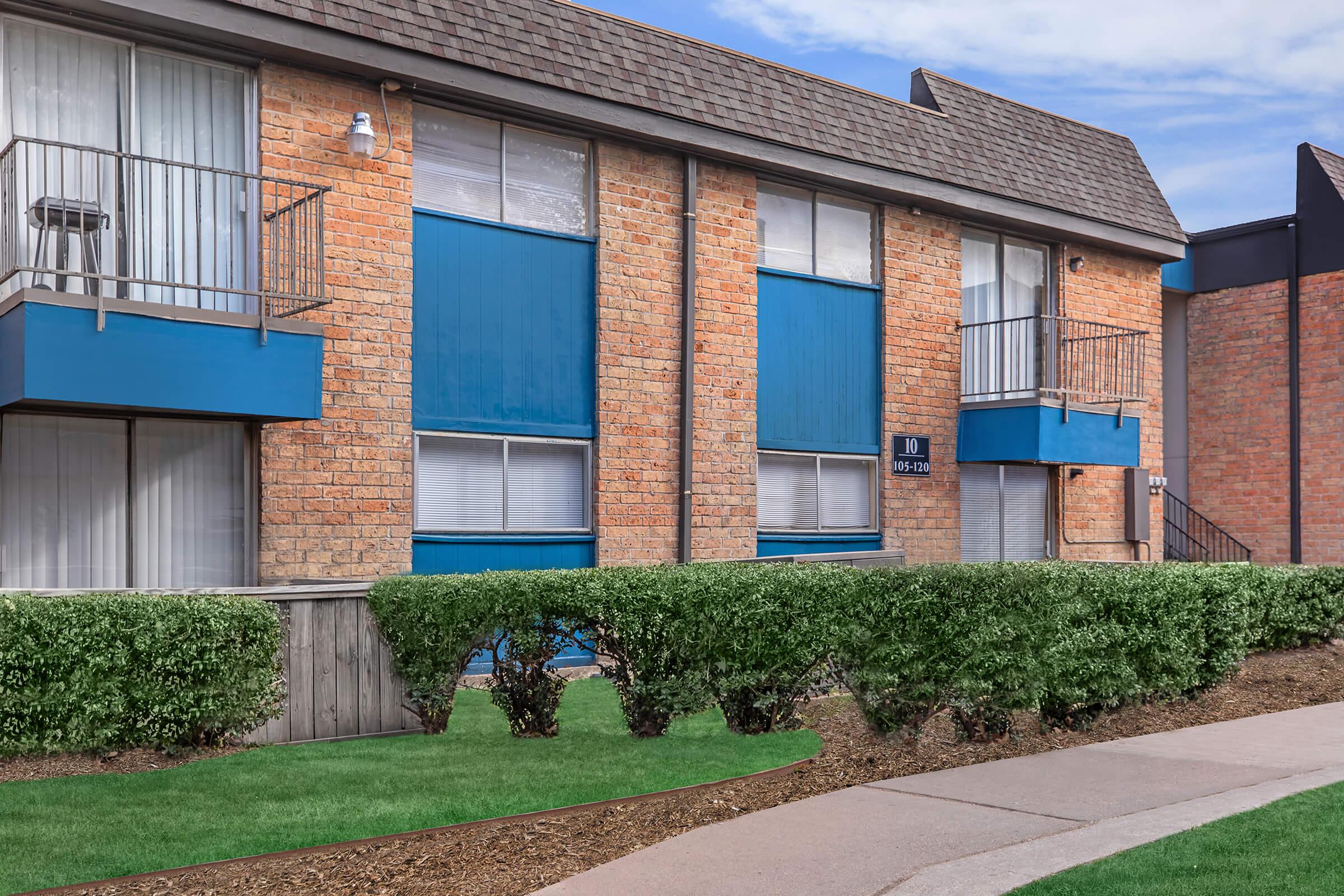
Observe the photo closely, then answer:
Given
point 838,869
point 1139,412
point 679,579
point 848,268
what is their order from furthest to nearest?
point 1139,412 → point 848,268 → point 679,579 → point 838,869

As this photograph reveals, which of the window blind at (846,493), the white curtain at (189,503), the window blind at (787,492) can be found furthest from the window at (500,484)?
the window blind at (846,493)

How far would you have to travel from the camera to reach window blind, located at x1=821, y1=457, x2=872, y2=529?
14.8m

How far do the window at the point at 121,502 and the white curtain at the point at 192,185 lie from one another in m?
1.18

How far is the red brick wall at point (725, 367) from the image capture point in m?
13.4

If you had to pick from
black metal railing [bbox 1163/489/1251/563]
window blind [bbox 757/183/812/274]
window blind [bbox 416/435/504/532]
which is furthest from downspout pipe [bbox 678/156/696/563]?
black metal railing [bbox 1163/489/1251/563]

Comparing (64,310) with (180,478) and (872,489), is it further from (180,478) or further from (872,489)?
(872,489)


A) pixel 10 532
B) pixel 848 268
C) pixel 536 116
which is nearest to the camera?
pixel 10 532

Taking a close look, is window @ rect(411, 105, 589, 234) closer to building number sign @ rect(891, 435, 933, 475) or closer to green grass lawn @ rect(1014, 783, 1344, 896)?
building number sign @ rect(891, 435, 933, 475)

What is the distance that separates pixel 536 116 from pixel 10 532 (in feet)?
20.0

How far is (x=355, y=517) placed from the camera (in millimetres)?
10891

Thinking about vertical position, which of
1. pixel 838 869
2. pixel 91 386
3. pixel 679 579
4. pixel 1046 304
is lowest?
pixel 838 869

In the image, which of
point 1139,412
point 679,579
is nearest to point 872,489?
point 1139,412

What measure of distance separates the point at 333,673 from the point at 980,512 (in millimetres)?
10286

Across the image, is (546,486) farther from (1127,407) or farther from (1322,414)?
(1322,414)
